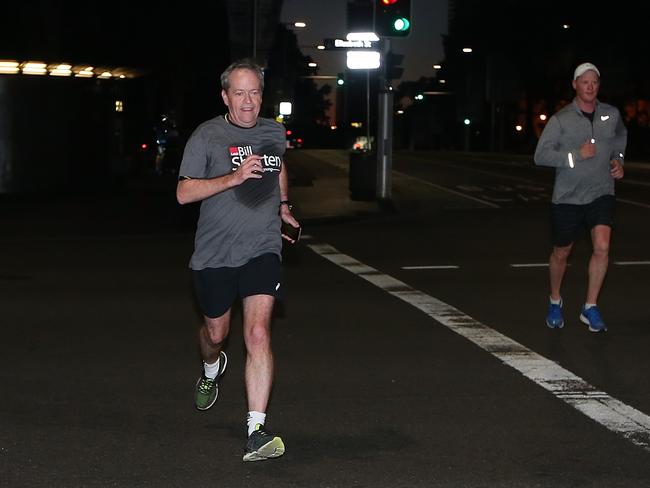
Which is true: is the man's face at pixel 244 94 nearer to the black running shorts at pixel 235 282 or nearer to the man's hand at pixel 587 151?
the black running shorts at pixel 235 282

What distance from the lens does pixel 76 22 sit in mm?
31656

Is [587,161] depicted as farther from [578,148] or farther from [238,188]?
[238,188]

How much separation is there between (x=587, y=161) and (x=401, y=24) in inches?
566

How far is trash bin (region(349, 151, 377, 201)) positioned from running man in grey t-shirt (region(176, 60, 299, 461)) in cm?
2092

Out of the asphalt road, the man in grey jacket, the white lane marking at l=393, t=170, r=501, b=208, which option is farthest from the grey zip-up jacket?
the white lane marking at l=393, t=170, r=501, b=208

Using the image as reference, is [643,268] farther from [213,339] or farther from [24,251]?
[213,339]

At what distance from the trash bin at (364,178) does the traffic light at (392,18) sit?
4295mm

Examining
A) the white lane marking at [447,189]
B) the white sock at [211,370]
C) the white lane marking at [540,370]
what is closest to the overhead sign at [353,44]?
the white lane marking at [447,189]

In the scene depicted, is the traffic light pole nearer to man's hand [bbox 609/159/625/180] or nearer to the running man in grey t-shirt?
man's hand [bbox 609/159/625/180]

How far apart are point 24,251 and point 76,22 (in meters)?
15.7

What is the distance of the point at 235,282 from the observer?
6.60 m

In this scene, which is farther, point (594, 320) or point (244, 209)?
point (594, 320)

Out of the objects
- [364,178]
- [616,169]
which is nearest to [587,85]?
[616,169]

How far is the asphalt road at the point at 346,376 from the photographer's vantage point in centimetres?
604
